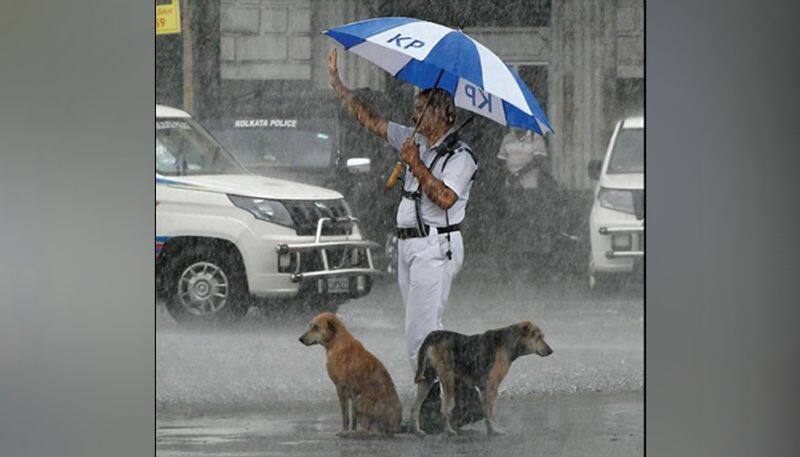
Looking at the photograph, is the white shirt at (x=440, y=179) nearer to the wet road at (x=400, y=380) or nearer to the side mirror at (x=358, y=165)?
the side mirror at (x=358, y=165)

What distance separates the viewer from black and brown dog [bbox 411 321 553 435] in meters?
5.51

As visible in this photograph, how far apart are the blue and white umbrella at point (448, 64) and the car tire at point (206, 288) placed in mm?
1275

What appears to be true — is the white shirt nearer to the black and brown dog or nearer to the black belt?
the black belt

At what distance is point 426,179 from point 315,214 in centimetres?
59

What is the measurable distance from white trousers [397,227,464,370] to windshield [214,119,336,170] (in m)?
0.65

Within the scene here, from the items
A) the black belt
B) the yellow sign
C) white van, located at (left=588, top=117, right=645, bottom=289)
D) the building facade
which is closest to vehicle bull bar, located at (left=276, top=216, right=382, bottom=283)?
the black belt

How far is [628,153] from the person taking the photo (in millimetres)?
5492

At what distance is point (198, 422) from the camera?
558 cm

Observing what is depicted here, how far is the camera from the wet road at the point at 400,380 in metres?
5.50

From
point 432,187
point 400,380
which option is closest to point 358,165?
point 432,187

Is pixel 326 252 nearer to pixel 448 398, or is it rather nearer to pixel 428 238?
pixel 428 238

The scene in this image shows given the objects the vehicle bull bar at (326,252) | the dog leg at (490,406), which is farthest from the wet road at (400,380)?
the vehicle bull bar at (326,252)
